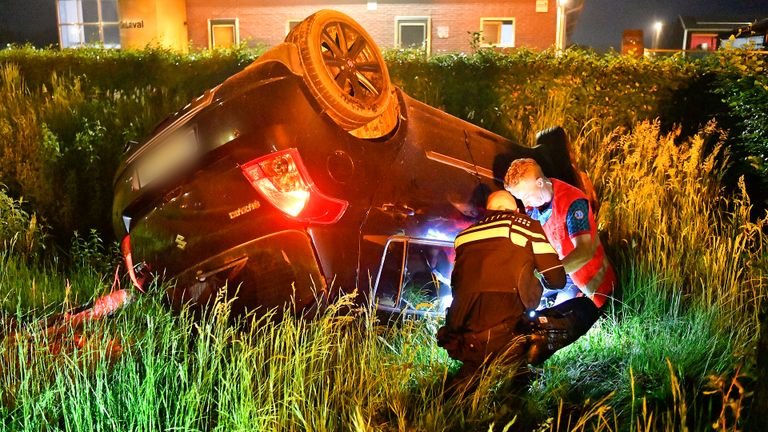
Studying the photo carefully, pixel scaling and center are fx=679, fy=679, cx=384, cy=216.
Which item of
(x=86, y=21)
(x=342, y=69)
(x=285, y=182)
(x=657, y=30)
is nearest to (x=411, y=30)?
(x=86, y=21)

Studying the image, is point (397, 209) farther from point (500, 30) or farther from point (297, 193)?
point (500, 30)

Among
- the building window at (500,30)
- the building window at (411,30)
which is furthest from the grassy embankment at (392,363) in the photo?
the building window at (411,30)

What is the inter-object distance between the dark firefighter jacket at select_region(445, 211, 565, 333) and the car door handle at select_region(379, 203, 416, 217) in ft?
2.18

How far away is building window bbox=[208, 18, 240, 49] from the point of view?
1836 cm

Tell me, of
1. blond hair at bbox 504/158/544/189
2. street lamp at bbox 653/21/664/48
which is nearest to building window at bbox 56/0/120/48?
blond hair at bbox 504/158/544/189

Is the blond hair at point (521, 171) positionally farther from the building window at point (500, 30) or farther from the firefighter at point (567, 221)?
the building window at point (500, 30)

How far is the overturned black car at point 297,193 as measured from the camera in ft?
12.3

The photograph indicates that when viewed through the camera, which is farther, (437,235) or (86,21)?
(86,21)

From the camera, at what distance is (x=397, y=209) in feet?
13.3

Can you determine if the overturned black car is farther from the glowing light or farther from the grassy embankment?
the grassy embankment

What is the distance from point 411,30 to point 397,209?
49.3 ft

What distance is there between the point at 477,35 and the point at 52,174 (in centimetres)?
556

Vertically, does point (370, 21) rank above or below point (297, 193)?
above

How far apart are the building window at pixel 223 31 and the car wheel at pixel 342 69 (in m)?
14.9
